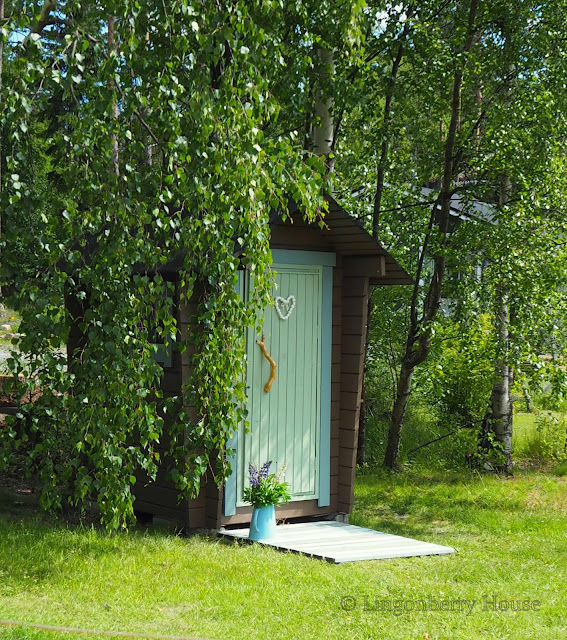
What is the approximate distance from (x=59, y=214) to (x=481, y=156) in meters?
6.18

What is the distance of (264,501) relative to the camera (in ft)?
23.7

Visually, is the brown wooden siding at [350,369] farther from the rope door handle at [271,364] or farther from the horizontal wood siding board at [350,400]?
the rope door handle at [271,364]

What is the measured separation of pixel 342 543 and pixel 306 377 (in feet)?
4.90

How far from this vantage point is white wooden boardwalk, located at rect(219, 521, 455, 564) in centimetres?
681

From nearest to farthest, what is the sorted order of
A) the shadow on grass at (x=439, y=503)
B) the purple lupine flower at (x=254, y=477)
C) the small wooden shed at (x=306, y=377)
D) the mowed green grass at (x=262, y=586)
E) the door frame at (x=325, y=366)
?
the mowed green grass at (x=262, y=586) → the purple lupine flower at (x=254, y=477) → the small wooden shed at (x=306, y=377) → the door frame at (x=325, y=366) → the shadow on grass at (x=439, y=503)

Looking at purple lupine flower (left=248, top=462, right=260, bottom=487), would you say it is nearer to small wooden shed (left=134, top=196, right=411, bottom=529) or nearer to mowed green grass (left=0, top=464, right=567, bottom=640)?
small wooden shed (left=134, top=196, right=411, bottom=529)

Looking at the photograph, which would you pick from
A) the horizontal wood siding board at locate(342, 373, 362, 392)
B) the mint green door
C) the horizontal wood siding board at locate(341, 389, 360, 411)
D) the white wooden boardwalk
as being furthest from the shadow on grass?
the horizontal wood siding board at locate(342, 373, 362, 392)

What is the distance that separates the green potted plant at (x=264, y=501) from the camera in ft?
23.7

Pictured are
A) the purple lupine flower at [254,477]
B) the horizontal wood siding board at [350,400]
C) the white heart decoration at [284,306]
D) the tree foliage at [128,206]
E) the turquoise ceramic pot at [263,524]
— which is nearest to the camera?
the tree foliage at [128,206]

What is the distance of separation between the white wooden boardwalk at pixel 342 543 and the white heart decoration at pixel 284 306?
176cm

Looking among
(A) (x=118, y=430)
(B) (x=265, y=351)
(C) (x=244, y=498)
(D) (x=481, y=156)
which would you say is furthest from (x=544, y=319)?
(A) (x=118, y=430)

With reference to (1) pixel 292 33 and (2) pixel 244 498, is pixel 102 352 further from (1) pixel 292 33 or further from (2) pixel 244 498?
(1) pixel 292 33

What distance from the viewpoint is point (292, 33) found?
9414 millimetres

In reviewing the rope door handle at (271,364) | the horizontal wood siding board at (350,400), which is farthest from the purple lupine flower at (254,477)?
the horizontal wood siding board at (350,400)
